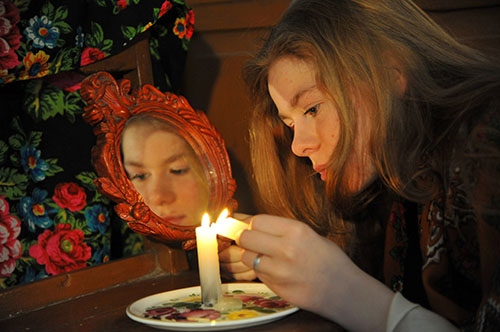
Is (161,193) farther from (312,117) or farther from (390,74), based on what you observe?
(390,74)

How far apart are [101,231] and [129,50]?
399 millimetres

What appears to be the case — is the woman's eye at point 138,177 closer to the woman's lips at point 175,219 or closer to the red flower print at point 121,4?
the woman's lips at point 175,219

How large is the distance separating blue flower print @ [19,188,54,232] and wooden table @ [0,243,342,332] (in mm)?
181

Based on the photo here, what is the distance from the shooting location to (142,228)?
1.05m

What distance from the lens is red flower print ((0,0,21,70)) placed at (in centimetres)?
103

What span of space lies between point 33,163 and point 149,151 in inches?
10.6

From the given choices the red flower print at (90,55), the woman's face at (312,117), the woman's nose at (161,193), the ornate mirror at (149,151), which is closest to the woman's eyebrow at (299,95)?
the woman's face at (312,117)

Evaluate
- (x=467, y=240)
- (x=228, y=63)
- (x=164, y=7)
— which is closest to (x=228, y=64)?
(x=228, y=63)

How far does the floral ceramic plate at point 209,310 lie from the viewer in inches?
30.8

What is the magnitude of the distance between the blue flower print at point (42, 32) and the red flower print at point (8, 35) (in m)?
0.02

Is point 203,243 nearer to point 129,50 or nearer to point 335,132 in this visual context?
point 335,132

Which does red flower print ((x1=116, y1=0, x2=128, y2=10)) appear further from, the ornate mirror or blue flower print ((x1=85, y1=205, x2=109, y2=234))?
blue flower print ((x1=85, y1=205, x2=109, y2=234))

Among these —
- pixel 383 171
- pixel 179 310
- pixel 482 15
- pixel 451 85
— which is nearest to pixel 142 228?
pixel 179 310

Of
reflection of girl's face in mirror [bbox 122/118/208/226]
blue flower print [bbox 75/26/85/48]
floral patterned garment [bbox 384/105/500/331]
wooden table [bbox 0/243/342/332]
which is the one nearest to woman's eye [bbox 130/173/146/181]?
reflection of girl's face in mirror [bbox 122/118/208/226]
